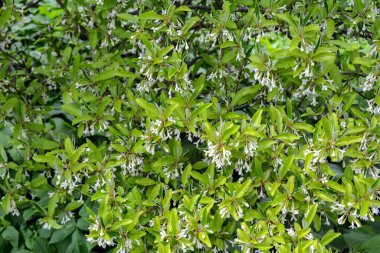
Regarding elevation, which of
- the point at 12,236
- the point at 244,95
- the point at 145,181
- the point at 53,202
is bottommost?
the point at 12,236

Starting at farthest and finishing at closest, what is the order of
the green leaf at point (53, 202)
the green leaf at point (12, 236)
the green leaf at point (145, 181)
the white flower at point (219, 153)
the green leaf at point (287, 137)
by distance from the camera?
the green leaf at point (12, 236) → the green leaf at point (53, 202) → the green leaf at point (145, 181) → the green leaf at point (287, 137) → the white flower at point (219, 153)

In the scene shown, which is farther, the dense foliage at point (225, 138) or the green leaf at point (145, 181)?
the green leaf at point (145, 181)

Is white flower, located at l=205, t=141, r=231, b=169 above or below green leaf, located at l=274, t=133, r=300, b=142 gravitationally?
above

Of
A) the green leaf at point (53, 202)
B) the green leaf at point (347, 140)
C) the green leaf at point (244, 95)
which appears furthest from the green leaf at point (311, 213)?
the green leaf at point (53, 202)

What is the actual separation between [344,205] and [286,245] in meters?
0.28

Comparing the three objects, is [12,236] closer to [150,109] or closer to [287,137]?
[150,109]

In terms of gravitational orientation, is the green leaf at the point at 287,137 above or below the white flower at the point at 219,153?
below

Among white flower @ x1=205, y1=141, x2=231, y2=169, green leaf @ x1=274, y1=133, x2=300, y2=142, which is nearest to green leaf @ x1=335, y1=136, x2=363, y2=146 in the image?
green leaf @ x1=274, y1=133, x2=300, y2=142

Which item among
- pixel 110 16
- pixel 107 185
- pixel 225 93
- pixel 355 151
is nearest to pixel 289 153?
pixel 355 151

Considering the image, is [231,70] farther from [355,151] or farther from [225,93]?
[355,151]

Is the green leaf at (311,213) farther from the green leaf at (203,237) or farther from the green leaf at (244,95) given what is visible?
the green leaf at (244,95)

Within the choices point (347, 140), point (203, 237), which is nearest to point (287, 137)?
point (347, 140)

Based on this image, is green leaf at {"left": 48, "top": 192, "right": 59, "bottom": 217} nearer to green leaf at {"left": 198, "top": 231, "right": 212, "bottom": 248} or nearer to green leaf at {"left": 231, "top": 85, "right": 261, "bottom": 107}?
green leaf at {"left": 198, "top": 231, "right": 212, "bottom": 248}

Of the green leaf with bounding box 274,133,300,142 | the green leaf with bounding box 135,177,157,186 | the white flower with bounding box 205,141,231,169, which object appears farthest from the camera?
the green leaf with bounding box 135,177,157,186
